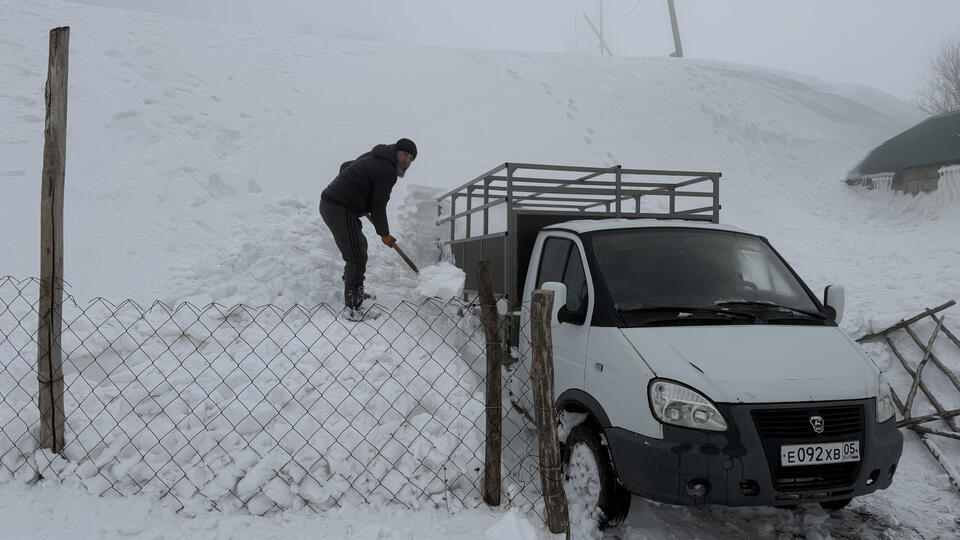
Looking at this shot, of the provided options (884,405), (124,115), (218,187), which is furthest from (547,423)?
(124,115)

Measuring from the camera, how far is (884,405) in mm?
3320

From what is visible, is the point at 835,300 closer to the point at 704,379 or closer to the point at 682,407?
the point at 704,379

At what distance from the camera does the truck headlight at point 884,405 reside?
326 centimetres

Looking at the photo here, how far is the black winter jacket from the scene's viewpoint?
6.22 m

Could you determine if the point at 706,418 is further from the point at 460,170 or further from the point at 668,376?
the point at 460,170

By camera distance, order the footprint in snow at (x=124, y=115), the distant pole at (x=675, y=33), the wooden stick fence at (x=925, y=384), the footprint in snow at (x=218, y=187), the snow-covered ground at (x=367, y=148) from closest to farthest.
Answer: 1. the snow-covered ground at (x=367, y=148)
2. the wooden stick fence at (x=925, y=384)
3. the footprint in snow at (x=218, y=187)
4. the footprint in snow at (x=124, y=115)
5. the distant pole at (x=675, y=33)

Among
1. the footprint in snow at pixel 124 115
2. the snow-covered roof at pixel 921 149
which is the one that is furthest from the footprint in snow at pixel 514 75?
the footprint in snow at pixel 124 115

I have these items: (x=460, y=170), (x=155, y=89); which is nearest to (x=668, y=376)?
(x=460, y=170)

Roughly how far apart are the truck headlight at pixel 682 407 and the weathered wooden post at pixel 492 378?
89cm

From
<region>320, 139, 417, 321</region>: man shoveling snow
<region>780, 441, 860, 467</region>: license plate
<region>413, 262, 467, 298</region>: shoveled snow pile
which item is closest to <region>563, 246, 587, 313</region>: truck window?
<region>780, 441, 860, 467</region>: license plate

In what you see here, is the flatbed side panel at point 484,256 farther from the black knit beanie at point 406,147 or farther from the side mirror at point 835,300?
the side mirror at point 835,300

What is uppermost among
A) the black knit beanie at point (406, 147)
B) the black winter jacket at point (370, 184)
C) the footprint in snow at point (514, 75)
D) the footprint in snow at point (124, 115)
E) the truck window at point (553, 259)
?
the footprint in snow at point (514, 75)

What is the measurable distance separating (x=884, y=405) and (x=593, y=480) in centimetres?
168

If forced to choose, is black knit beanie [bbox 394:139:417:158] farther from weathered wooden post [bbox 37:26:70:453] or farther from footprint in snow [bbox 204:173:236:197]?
footprint in snow [bbox 204:173:236:197]
